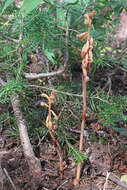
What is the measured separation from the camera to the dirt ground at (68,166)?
131 centimetres

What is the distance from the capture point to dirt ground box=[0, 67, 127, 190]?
1308 millimetres

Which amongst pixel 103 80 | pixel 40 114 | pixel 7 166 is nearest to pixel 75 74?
pixel 103 80

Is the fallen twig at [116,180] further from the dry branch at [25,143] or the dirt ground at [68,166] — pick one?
the dry branch at [25,143]

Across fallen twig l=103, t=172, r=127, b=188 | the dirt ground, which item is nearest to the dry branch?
the dirt ground

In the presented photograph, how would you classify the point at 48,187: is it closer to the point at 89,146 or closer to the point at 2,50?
the point at 89,146

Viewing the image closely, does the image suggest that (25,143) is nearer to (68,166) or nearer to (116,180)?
(68,166)

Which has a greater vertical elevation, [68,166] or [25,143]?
[25,143]

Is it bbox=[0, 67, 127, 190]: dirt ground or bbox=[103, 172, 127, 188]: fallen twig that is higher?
bbox=[0, 67, 127, 190]: dirt ground

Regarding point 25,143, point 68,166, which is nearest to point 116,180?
point 68,166

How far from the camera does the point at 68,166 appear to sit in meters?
1.42

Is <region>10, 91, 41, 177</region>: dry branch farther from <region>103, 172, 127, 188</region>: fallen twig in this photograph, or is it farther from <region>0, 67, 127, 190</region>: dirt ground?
<region>103, 172, 127, 188</region>: fallen twig

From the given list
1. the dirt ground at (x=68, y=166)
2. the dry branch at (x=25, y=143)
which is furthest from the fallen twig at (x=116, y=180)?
the dry branch at (x=25, y=143)

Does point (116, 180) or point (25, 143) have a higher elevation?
point (25, 143)

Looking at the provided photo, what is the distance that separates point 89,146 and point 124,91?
81 centimetres
